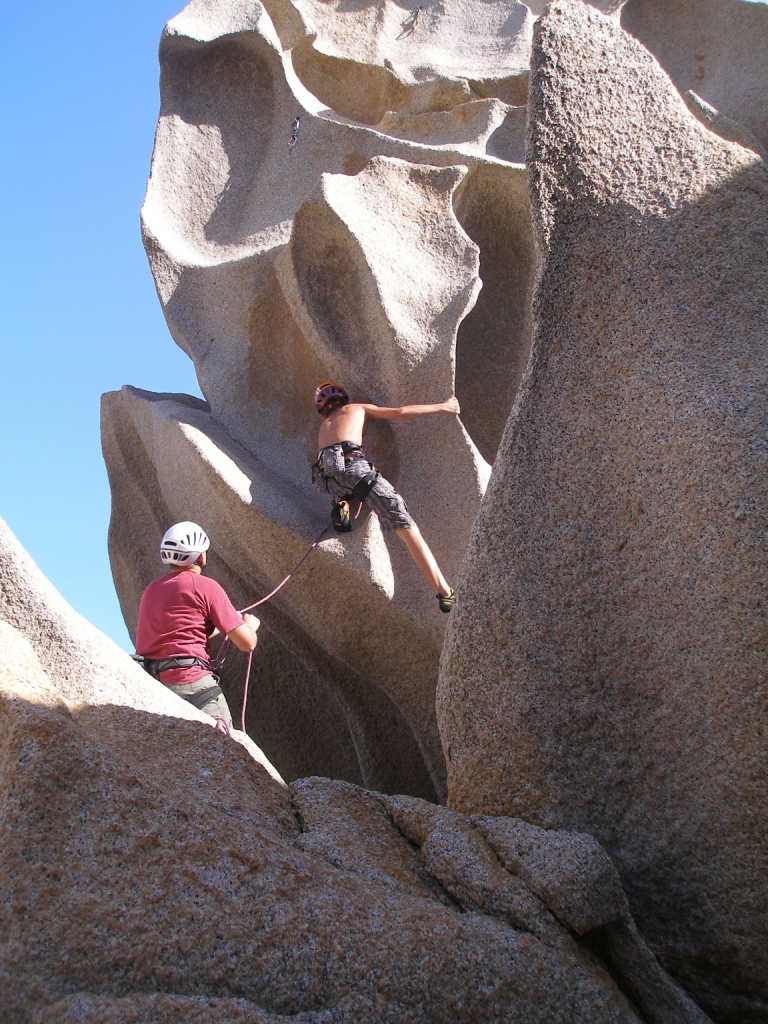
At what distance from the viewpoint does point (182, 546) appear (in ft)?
11.9

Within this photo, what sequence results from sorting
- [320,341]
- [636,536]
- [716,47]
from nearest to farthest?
[636,536], [320,341], [716,47]

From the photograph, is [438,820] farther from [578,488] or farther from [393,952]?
[578,488]

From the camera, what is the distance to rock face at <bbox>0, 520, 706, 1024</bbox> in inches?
65.3

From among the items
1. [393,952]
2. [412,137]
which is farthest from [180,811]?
[412,137]

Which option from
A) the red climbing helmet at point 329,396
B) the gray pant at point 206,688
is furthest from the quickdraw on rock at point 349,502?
the gray pant at point 206,688

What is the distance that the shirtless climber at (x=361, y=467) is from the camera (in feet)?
13.5

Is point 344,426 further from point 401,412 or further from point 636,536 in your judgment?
point 636,536

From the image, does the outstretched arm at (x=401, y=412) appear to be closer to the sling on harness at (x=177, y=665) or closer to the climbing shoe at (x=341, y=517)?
the climbing shoe at (x=341, y=517)

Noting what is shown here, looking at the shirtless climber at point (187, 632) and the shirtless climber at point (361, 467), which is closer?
the shirtless climber at point (187, 632)

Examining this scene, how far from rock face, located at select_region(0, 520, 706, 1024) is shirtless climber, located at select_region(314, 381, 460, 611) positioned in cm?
192

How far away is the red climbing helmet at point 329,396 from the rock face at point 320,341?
174mm

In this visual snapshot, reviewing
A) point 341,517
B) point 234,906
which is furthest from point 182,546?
point 234,906

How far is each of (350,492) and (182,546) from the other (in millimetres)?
894

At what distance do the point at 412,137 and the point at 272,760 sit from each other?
163 inches
